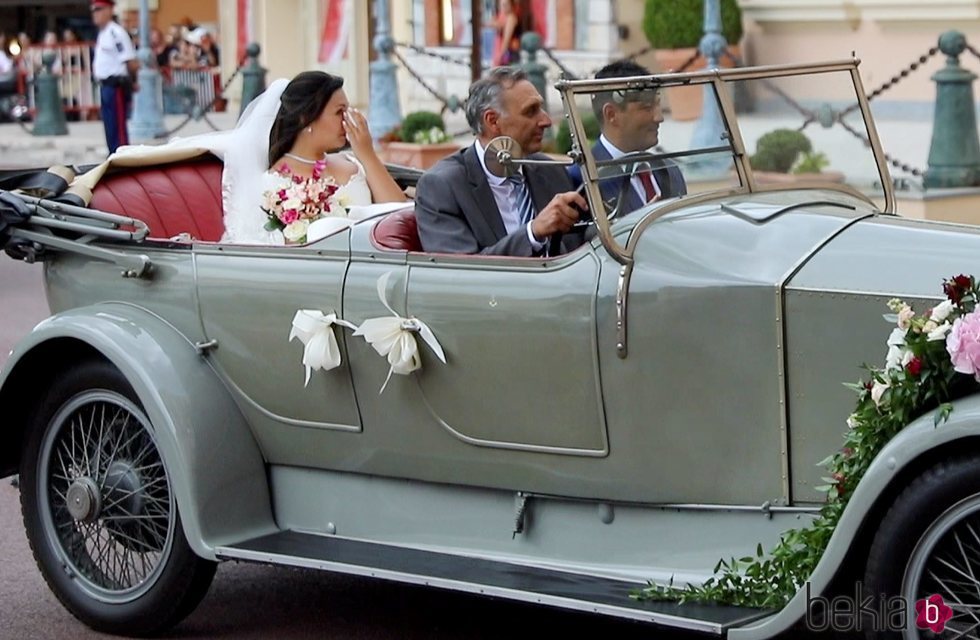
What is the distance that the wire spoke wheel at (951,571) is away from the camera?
3705mm

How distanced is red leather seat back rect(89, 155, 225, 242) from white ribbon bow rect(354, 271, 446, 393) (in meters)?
1.38

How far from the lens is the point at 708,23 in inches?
655

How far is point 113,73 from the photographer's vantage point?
19.0 meters

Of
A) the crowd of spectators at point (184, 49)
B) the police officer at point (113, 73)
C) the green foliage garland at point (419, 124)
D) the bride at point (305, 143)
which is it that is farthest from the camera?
the crowd of spectators at point (184, 49)

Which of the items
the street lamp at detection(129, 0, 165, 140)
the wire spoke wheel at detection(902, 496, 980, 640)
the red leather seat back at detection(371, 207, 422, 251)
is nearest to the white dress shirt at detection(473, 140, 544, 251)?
the red leather seat back at detection(371, 207, 422, 251)

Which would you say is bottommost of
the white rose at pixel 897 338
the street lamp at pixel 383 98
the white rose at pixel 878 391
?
the white rose at pixel 878 391

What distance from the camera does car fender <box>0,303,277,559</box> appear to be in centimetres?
496

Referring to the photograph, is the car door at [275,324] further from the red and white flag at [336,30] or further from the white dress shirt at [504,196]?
the red and white flag at [336,30]

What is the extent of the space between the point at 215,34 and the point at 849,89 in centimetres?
2979

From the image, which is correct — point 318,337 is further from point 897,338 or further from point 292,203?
point 897,338

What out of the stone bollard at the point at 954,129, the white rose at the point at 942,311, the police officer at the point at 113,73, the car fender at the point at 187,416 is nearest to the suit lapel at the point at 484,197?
the car fender at the point at 187,416

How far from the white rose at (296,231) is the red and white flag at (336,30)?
22.6 meters

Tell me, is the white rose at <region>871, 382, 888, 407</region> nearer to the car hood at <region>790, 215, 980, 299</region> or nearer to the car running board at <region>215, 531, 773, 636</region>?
the car hood at <region>790, 215, 980, 299</region>

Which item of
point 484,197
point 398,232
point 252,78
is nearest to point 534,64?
point 252,78
